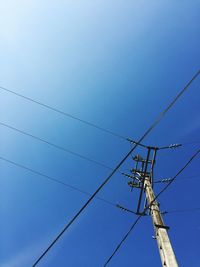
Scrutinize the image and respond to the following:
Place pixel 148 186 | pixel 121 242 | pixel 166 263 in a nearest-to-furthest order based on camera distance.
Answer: pixel 166 263 < pixel 121 242 < pixel 148 186

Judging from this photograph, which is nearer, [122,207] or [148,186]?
[148,186]

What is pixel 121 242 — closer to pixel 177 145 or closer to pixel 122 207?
pixel 122 207

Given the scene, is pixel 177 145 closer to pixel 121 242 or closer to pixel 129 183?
pixel 129 183

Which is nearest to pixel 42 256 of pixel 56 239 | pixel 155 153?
pixel 56 239

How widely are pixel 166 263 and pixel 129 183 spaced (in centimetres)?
537

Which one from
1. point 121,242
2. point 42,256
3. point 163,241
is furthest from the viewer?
point 121,242

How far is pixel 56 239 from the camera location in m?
6.12

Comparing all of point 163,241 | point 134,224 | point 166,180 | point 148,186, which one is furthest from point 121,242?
point 166,180

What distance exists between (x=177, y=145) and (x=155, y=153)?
4.06 feet

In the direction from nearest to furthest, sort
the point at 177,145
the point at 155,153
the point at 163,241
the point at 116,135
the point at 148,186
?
the point at 163,241 → the point at 148,186 → the point at 155,153 → the point at 177,145 → the point at 116,135

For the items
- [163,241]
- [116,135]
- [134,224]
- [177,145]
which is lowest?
[163,241]

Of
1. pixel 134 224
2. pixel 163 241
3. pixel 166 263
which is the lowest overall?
pixel 166 263

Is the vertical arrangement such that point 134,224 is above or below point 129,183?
below

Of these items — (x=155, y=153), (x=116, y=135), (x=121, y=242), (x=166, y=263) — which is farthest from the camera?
(x=116, y=135)
